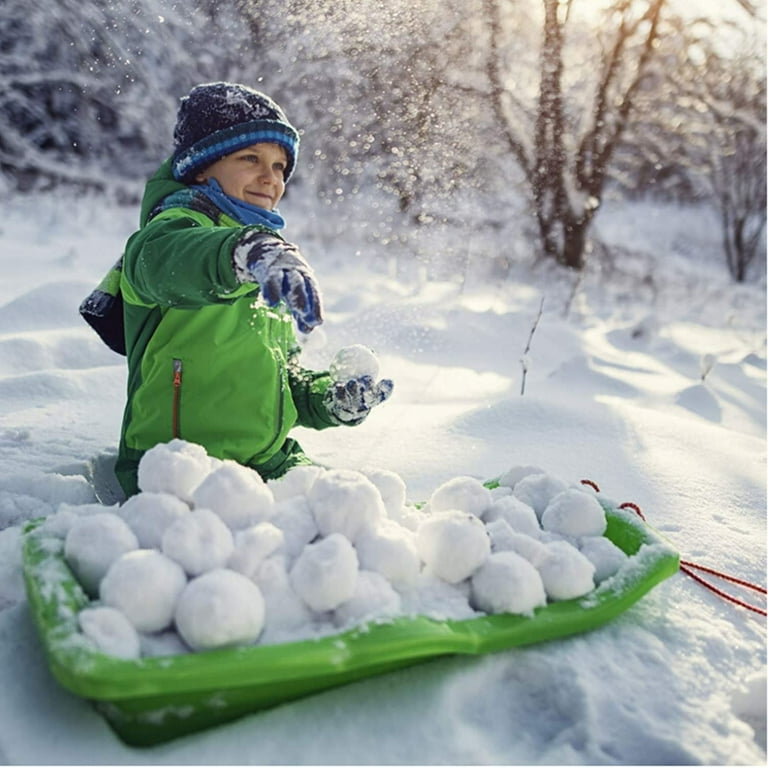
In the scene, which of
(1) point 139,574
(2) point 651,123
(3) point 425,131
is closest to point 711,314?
(2) point 651,123

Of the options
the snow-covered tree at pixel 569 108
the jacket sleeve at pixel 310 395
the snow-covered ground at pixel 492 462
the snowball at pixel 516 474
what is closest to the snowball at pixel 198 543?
the snow-covered ground at pixel 492 462

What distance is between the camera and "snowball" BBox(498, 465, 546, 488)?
168cm

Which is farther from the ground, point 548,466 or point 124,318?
point 124,318

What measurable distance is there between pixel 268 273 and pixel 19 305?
259 cm

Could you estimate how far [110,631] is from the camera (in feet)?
3.26

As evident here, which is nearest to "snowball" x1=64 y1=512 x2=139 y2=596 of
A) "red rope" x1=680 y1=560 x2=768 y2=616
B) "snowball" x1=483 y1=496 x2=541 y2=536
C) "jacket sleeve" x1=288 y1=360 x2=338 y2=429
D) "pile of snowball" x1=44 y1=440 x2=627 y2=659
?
"pile of snowball" x1=44 y1=440 x2=627 y2=659

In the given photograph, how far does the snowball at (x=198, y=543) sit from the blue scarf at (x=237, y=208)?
32.5 inches

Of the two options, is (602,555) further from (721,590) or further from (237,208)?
(237,208)

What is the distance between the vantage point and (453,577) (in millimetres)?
1246

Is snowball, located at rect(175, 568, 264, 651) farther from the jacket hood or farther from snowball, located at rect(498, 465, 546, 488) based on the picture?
the jacket hood

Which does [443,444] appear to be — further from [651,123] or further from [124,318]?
[651,123]

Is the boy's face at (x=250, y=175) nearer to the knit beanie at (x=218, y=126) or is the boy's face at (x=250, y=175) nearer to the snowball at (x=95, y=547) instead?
the knit beanie at (x=218, y=126)

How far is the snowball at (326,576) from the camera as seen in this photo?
1.09 m

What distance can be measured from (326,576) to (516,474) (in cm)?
72
